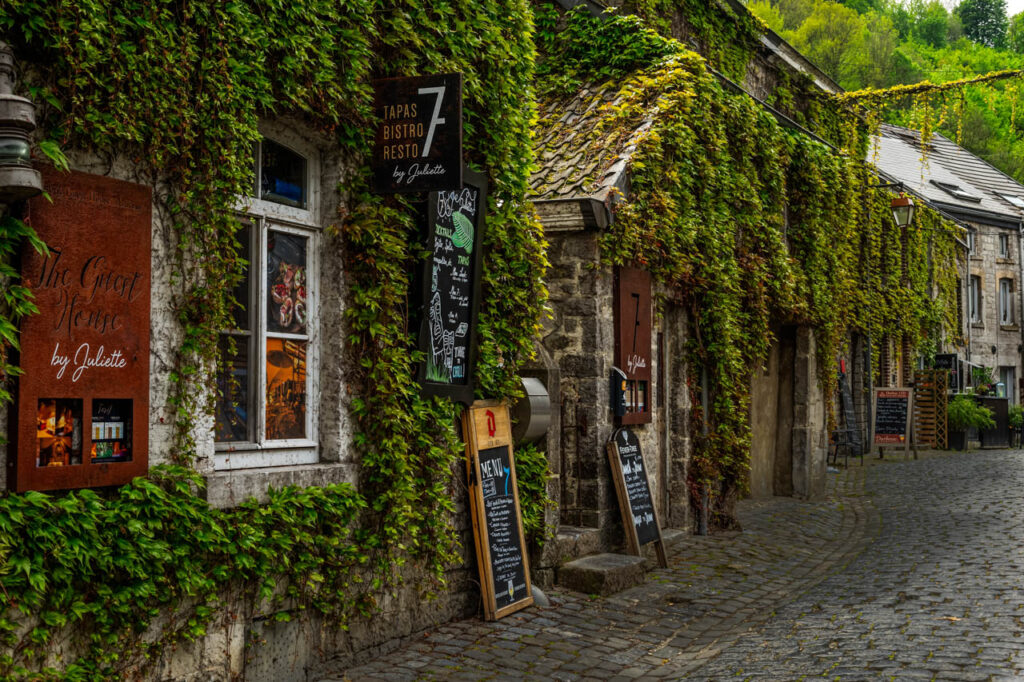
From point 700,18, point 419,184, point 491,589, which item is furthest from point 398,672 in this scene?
point 700,18

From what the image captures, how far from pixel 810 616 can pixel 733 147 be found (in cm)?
701

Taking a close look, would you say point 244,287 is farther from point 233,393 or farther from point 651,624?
point 651,624

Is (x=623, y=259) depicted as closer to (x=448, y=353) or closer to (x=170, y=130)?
(x=448, y=353)

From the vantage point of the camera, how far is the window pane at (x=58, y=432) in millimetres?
4359

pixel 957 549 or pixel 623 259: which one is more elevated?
pixel 623 259

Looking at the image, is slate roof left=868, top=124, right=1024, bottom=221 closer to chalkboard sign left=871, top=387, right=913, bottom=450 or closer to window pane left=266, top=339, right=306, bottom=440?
chalkboard sign left=871, top=387, right=913, bottom=450

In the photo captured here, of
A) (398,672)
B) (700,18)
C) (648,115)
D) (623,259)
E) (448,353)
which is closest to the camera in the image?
(398,672)

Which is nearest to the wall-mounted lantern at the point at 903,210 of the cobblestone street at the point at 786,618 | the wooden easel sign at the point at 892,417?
the wooden easel sign at the point at 892,417

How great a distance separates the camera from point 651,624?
7.41m

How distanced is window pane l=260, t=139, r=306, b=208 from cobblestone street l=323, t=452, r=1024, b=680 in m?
2.68

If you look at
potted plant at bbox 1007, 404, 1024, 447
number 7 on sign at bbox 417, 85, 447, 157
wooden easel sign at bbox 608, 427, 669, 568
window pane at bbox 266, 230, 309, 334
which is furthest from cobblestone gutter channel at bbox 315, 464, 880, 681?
potted plant at bbox 1007, 404, 1024, 447

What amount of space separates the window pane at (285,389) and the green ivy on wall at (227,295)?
1.12 feet

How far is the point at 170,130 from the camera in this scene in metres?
4.89

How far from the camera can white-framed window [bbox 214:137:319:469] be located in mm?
5613
